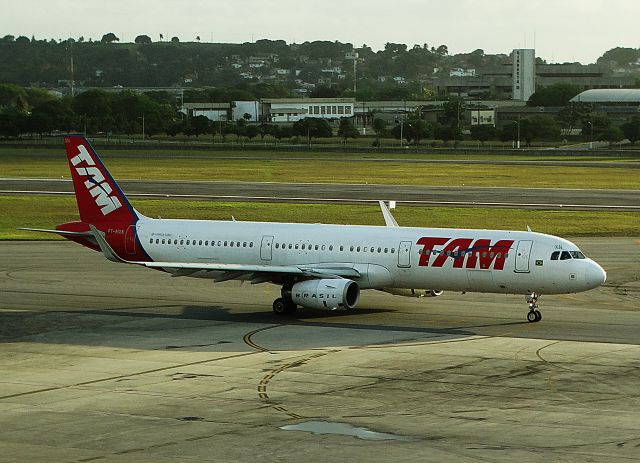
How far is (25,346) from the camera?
43.7 metres

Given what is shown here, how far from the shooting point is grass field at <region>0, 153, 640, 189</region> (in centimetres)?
13238

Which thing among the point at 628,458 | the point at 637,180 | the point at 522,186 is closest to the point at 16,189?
the point at 522,186

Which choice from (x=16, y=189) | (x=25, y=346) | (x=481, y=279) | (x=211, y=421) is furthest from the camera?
(x=16, y=189)

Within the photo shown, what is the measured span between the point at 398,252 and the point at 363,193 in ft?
212

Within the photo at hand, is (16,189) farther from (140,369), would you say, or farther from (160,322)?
(140,369)

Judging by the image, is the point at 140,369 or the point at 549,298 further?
the point at 549,298

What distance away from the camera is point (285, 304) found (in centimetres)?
5031

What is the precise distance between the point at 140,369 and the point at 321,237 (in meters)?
14.4

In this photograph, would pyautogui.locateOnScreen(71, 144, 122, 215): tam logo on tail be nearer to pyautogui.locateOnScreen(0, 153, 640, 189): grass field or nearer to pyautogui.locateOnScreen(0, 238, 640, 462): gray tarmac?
pyautogui.locateOnScreen(0, 238, 640, 462): gray tarmac

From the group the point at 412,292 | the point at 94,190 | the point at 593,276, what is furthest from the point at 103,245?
the point at 593,276

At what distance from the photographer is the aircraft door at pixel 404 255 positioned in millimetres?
49281

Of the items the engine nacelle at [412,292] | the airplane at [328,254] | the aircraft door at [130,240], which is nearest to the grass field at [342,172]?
the airplane at [328,254]

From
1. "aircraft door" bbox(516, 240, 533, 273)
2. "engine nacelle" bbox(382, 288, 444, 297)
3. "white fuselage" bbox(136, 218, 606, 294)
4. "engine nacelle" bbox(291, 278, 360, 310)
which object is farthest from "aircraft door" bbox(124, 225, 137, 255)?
"aircraft door" bbox(516, 240, 533, 273)

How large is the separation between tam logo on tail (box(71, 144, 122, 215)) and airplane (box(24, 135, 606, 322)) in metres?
0.05
